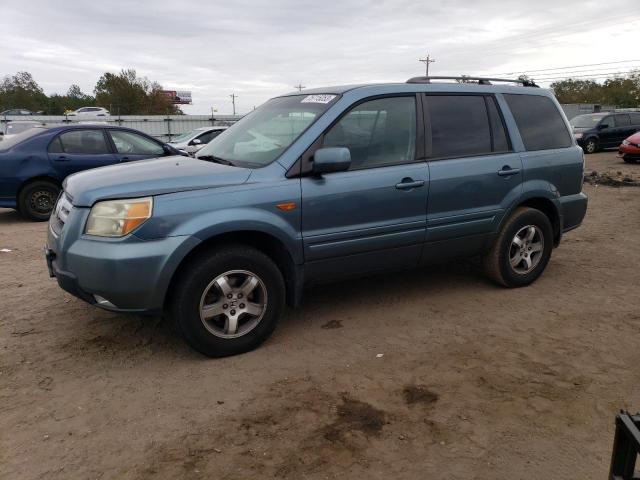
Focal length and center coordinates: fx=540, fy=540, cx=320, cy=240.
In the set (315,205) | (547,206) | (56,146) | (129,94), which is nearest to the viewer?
(315,205)

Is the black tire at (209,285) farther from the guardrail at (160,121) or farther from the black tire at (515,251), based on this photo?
the guardrail at (160,121)

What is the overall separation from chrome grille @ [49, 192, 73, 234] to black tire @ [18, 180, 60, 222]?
488 cm

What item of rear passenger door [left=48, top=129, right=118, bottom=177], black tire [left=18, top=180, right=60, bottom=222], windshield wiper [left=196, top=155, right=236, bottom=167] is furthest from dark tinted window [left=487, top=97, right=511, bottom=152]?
black tire [left=18, top=180, right=60, bottom=222]

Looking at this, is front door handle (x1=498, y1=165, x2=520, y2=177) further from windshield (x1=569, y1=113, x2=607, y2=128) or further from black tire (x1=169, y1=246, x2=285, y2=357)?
windshield (x1=569, y1=113, x2=607, y2=128)

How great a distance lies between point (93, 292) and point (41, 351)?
2.67 ft

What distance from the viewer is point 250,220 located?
3.60 metres

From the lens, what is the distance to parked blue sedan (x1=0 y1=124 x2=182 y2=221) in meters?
8.27

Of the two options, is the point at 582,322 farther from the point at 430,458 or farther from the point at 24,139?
the point at 24,139

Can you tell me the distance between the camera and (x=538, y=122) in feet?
17.0

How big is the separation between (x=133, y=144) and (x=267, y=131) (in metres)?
5.67

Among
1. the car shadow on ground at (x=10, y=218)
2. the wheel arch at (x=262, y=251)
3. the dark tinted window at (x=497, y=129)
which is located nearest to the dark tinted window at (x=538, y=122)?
the dark tinted window at (x=497, y=129)

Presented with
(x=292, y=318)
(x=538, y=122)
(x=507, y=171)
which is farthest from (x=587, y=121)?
(x=292, y=318)

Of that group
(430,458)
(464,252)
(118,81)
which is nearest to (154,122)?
(464,252)

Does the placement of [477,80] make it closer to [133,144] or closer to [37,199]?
[133,144]
